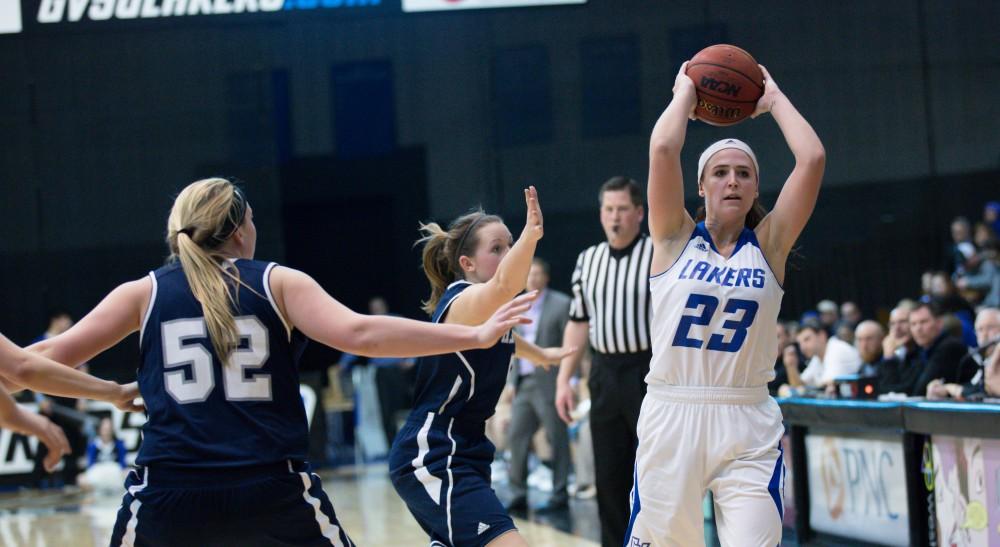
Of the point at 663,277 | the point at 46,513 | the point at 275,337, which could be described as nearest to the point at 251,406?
the point at 275,337

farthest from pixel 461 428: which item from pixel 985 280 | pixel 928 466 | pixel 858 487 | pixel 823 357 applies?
pixel 985 280

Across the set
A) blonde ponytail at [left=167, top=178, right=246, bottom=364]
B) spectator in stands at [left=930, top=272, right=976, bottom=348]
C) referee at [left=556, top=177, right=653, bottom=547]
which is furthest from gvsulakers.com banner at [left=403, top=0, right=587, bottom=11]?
blonde ponytail at [left=167, top=178, right=246, bottom=364]

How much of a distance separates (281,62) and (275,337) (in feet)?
45.1

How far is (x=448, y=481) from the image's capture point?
4.07m

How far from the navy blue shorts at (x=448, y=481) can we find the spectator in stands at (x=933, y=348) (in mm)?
3887

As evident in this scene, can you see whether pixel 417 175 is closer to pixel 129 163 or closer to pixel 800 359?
pixel 129 163

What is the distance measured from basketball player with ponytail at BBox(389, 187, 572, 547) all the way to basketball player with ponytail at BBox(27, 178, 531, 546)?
0.92 m

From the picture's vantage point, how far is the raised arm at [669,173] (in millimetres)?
3680

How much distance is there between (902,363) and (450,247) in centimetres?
428

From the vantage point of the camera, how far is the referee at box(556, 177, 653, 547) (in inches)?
228

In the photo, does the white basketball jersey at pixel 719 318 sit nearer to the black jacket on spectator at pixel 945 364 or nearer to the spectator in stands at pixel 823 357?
the black jacket on spectator at pixel 945 364

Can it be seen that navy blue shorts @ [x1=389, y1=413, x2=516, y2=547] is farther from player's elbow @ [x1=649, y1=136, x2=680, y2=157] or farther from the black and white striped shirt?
the black and white striped shirt

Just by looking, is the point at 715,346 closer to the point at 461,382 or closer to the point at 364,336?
the point at 461,382

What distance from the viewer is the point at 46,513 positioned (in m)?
11.0
